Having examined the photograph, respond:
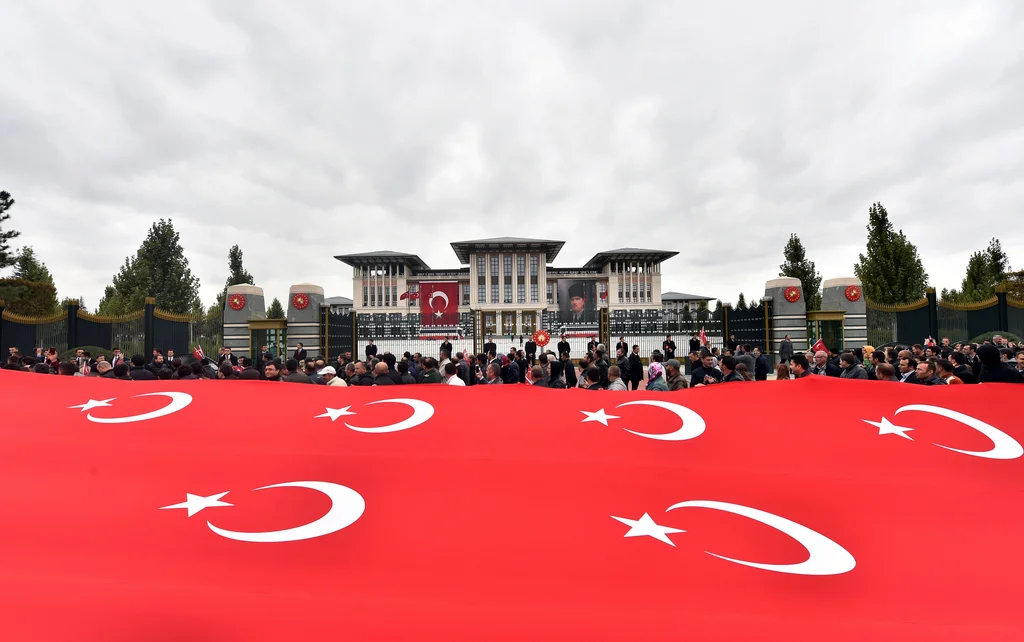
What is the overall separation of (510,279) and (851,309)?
55278mm

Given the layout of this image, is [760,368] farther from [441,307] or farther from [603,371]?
[441,307]

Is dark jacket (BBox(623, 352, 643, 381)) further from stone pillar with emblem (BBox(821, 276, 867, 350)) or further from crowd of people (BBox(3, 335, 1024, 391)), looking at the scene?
stone pillar with emblem (BBox(821, 276, 867, 350))

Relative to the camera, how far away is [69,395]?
618 cm

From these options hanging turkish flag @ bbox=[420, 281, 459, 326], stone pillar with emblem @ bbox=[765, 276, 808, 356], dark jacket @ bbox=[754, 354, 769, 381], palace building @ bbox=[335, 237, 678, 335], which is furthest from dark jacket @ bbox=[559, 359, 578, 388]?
palace building @ bbox=[335, 237, 678, 335]

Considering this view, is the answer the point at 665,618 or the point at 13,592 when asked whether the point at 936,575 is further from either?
the point at 13,592

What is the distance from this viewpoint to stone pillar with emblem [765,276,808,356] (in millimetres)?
22312

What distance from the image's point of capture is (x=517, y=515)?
3.98 metres

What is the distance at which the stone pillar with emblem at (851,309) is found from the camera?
22141mm

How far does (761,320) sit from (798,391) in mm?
18382

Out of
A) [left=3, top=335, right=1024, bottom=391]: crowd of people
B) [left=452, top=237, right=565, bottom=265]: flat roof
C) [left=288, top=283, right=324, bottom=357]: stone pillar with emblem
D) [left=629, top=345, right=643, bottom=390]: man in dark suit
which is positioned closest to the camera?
[left=3, top=335, right=1024, bottom=391]: crowd of people

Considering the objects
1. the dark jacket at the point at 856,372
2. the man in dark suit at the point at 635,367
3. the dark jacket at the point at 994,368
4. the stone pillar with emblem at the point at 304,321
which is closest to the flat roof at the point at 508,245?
the stone pillar with emblem at the point at 304,321

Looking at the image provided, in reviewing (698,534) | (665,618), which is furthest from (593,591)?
(698,534)

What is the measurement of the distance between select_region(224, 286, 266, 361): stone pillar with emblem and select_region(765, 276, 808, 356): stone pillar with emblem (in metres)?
21.5

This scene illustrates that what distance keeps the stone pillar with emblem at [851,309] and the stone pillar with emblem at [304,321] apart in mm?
20966
